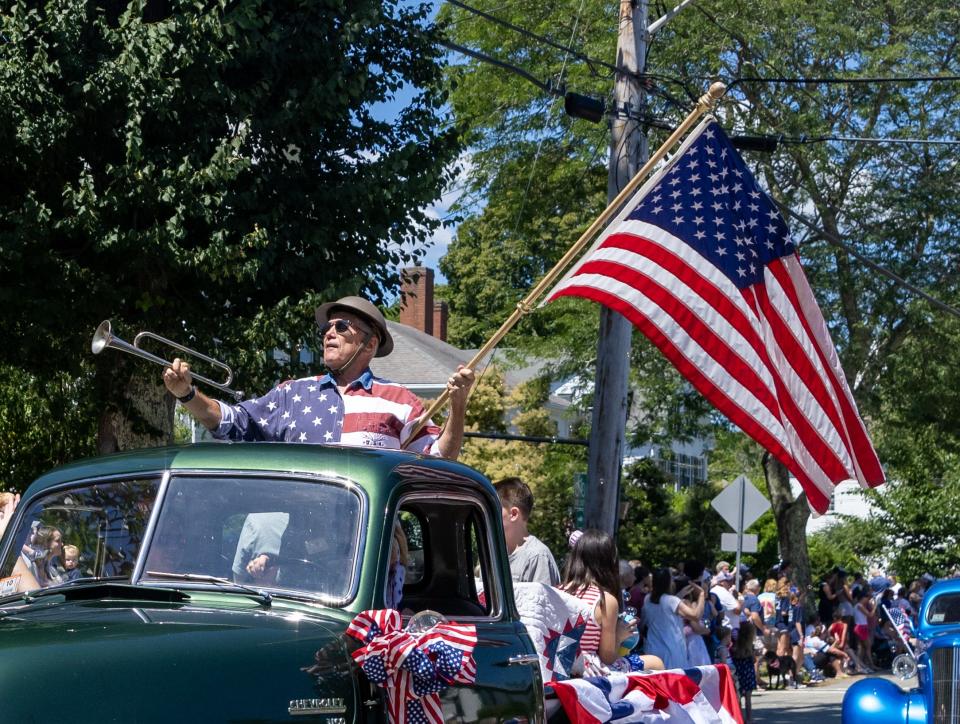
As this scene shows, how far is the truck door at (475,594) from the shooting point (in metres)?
5.11

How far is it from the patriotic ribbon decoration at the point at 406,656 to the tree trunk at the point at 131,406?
10369 mm

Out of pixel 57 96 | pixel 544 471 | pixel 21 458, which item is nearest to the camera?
pixel 57 96

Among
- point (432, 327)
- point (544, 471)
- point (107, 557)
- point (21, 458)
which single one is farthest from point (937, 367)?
point (432, 327)

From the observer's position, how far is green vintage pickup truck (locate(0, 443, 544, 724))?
379cm

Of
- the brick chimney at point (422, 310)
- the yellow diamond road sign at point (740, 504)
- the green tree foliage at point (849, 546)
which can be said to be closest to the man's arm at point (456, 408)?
the yellow diamond road sign at point (740, 504)

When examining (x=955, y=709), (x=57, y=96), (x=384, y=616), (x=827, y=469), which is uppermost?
(x=57, y=96)

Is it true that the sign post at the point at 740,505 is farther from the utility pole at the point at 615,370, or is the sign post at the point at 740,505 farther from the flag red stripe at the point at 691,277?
the flag red stripe at the point at 691,277

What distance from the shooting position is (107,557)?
16.1 ft

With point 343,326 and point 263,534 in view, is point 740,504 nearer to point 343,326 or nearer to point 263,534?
point 343,326

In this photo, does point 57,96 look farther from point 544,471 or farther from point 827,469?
point 544,471

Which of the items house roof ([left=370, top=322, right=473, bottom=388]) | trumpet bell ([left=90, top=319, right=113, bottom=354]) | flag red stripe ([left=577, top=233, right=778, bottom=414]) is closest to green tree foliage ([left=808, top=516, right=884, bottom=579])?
house roof ([left=370, top=322, right=473, bottom=388])

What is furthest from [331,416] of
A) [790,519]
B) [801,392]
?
[790,519]

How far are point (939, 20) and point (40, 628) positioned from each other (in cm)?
2553

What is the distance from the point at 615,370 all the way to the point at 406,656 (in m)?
8.60
